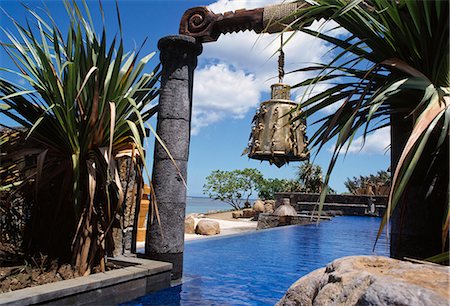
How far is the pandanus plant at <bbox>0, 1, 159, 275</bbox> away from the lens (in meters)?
3.38

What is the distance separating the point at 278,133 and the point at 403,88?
1036mm

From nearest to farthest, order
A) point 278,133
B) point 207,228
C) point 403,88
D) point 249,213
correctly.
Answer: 1. point 403,88
2. point 278,133
3. point 207,228
4. point 249,213

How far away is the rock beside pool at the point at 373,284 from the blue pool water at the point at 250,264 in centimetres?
196

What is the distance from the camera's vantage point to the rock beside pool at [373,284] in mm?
1271

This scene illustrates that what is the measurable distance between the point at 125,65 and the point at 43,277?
2117mm

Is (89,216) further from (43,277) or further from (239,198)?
(239,198)

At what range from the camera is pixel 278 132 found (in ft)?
10.3

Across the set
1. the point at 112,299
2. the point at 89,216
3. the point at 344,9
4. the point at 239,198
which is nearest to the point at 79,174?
the point at 89,216

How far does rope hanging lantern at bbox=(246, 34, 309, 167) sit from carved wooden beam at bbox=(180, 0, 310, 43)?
112 centimetres

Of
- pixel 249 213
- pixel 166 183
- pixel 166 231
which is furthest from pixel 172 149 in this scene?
pixel 249 213

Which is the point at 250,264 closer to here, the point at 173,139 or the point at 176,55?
the point at 173,139

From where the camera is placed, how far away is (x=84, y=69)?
3590mm

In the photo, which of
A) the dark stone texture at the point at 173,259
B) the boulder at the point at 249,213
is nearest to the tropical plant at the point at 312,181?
the boulder at the point at 249,213

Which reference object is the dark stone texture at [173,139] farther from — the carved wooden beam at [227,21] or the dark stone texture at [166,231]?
the carved wooden beam at [227,21]
